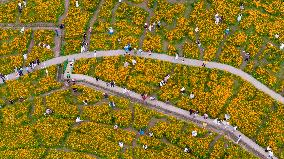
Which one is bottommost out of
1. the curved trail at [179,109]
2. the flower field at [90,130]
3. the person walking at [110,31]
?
the flower field at [90,130]

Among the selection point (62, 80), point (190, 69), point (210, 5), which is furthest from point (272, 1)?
point (62, 80)

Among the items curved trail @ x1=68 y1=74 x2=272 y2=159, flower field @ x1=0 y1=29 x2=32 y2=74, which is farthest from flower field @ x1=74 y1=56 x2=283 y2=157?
flower field @ x1=0 y1=29 x2=32 y2=74

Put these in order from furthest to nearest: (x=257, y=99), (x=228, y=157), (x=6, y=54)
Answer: (x=6, y=54) → (x=257, y=99) → (x=228, y=157)

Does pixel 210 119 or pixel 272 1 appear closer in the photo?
pixel 210 119

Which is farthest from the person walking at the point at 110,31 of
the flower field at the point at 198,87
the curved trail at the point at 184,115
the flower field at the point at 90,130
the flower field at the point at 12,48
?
the flower field at the point at 12,48

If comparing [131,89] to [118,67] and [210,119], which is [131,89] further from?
[210,119]

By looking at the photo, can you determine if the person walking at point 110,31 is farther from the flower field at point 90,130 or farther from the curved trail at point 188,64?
the flower field at point 90,130

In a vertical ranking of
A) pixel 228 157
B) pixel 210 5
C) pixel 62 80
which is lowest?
pixel 228 157

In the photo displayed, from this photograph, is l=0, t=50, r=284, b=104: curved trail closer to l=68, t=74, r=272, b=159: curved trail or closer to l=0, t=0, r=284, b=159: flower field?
l=0, t=0, r=284, b=159: flower field
